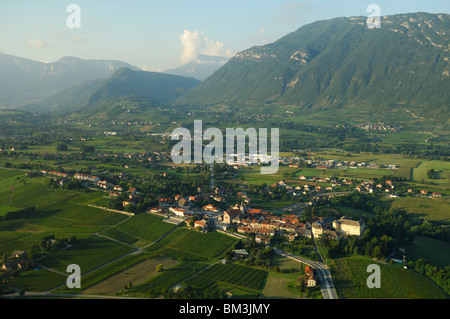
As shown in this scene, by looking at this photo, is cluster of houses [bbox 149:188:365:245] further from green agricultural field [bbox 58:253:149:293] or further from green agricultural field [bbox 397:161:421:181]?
green agricultural field [bbox 397:161:421:181]

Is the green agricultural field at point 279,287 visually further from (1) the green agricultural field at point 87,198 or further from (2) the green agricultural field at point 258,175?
(2) the green agricultural field at point 258,175

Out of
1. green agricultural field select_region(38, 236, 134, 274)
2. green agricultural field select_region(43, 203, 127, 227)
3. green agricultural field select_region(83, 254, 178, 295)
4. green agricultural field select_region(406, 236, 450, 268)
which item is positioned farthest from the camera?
green agricultural field select_region(43, 203, 127, 227)

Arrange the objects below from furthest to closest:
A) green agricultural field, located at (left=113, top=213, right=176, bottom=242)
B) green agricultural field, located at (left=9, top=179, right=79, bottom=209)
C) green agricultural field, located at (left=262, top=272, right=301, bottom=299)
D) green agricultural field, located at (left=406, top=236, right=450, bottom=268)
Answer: green agricultural field, located at (left=9, top=179, right=79, bottom=209) < green agricultural field, located at (left=113, top=213, right=176, bottom=242) < green agricultural field, located at (left=406, top=236, right=450, bottom=268) < green agricultural field, located at (left=262, top=272, right=301, bottom=299)

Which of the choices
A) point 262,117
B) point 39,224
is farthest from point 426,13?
point 39,224

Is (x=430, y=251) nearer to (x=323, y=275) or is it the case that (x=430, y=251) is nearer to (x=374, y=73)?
(x=323, y=275)

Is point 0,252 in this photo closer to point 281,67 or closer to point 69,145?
point 69,145

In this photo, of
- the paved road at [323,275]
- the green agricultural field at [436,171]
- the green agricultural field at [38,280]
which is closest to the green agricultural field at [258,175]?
the green agricultural field at [436,171]

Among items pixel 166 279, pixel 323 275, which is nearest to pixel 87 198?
pixel 166 279

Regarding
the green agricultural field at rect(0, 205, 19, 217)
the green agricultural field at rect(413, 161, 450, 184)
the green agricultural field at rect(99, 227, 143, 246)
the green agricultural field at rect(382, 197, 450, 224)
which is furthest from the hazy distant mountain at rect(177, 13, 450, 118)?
the green agricultural field at rect(0, 205, 19, 217)
